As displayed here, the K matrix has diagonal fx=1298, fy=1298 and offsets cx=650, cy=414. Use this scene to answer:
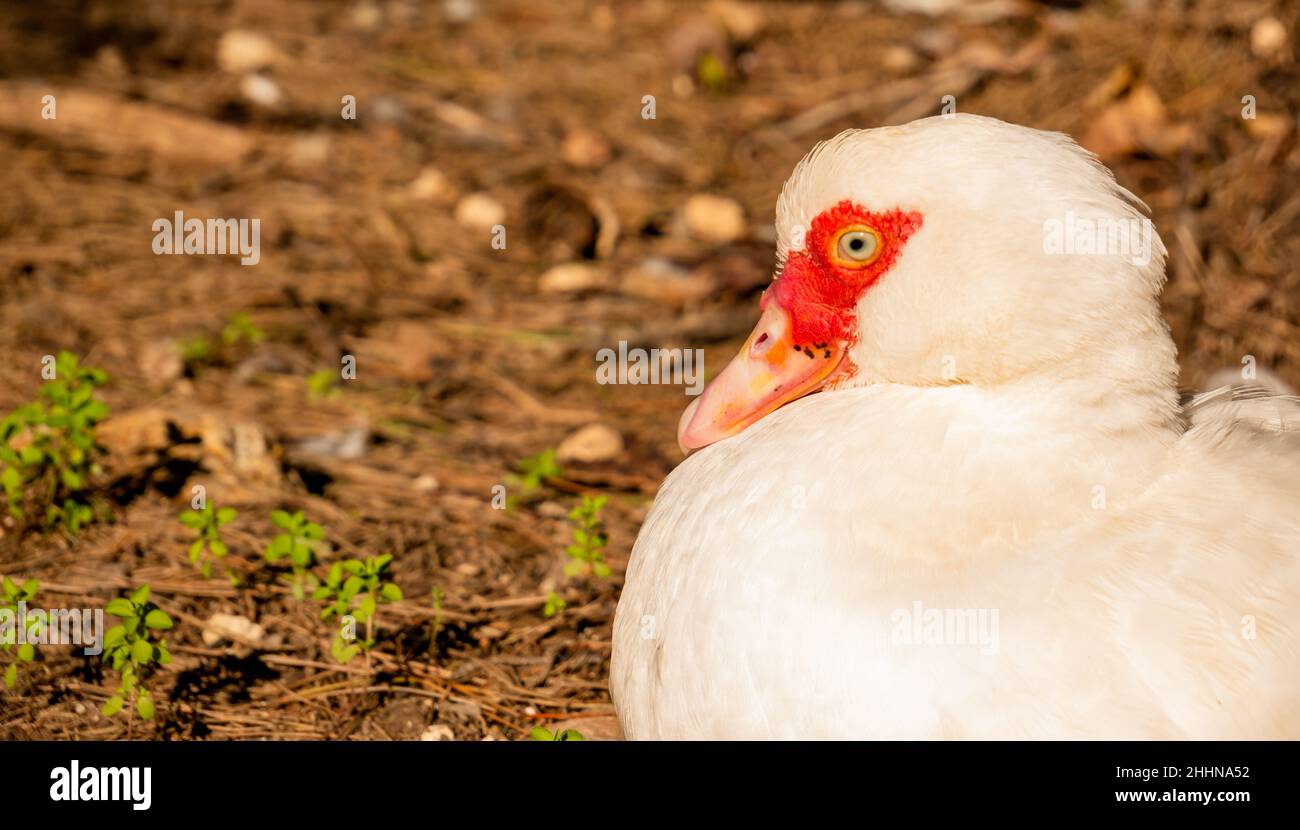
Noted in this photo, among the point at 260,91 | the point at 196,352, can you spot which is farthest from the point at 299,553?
the point at 260,91

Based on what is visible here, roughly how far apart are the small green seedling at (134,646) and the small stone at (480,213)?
9.49 feet

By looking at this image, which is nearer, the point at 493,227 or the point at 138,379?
the point at 138,379

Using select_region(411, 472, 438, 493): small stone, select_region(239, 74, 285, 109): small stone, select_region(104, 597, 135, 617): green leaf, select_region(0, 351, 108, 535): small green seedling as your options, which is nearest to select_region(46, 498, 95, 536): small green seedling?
select_region(0, 351, 108, 535): small green seedling

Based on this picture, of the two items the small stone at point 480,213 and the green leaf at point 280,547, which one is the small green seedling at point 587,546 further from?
the small stone at point 480,213

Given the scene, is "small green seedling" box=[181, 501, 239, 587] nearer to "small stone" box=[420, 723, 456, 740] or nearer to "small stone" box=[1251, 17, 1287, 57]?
"small stone" box=[420, 723, 456, 740]

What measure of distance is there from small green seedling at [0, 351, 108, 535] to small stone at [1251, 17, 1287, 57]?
494 centimetres

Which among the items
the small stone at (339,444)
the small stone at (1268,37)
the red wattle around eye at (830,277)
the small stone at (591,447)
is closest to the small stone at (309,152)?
the small stone at (339,444)

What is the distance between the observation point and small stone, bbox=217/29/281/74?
611cm

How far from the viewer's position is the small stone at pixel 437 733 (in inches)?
110

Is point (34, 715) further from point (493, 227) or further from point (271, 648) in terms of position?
point (493, 227)

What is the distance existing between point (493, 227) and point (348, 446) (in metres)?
1.63

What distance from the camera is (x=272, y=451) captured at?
11.8 ft
